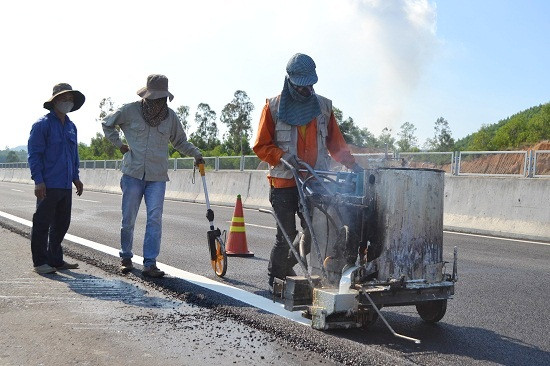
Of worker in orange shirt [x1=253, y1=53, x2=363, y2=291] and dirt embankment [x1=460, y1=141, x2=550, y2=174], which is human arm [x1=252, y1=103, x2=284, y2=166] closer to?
worker in orange shirt [x1=253, y1=53, x2=363, y2=291]

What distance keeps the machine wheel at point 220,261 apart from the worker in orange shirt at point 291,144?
42.2 inches

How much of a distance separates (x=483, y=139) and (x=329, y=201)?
51289 mm

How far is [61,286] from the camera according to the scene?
19.9 ft

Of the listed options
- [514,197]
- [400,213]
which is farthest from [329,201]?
[514,197]

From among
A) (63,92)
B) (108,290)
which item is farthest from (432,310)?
(63,92)

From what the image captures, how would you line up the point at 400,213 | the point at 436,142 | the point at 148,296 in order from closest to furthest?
the point at 400,213, the point at 148,296, the point at 436,142

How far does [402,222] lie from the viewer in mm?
4500

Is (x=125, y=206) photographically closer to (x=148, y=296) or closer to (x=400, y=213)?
(x=148, y=296)

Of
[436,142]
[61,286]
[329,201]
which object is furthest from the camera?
[436,142]

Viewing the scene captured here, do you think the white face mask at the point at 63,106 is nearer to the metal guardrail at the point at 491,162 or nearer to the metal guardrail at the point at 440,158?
the metal guardrail at the point at 491,162

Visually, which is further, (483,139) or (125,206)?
(483,139)

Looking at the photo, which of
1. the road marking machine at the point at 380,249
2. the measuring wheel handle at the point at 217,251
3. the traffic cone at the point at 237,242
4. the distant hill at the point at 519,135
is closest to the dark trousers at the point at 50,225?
the measuring wheel handle at the point at 217,251

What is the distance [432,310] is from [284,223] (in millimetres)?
1389

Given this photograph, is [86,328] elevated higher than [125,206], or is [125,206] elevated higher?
[125,206]
